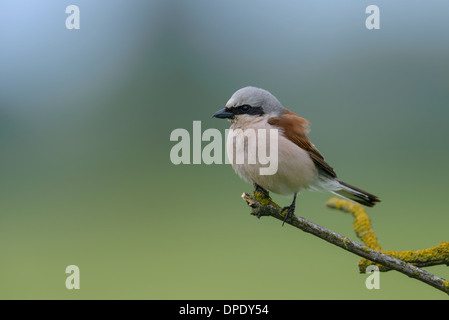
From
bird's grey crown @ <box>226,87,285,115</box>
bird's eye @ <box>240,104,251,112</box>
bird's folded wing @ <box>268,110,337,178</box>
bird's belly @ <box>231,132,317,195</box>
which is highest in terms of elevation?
bird's grey crown @ <box>226,87,285,115</box>

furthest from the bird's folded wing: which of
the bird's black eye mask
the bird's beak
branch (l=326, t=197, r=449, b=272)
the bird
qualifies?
branch (l=326, t=197, r=449, b=272)

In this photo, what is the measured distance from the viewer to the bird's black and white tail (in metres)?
3.66

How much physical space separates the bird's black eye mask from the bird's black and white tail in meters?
0.88

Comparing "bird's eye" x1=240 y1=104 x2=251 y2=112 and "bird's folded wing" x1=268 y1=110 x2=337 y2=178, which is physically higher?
"bird's eye" x1=240 y1=104 x2=251 y2=112

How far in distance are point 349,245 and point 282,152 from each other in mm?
1131

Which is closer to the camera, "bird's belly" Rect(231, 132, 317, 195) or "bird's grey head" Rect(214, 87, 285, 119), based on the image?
"bird's belly" Rect(231, 132, 317, 195)

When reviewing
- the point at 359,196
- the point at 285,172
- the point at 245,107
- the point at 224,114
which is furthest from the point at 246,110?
the point at 359,196

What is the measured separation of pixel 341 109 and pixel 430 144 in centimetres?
224

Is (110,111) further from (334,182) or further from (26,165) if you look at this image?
(334,182)

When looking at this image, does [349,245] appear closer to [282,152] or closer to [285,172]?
[285,172]

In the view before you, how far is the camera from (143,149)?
484 inches

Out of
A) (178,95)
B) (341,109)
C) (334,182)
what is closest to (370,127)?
(341,109)

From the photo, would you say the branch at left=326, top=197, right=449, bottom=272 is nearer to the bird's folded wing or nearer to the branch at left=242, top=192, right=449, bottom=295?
the branch at left=242, top=192, right=449, bottom=295

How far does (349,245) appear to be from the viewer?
96.0 inches
